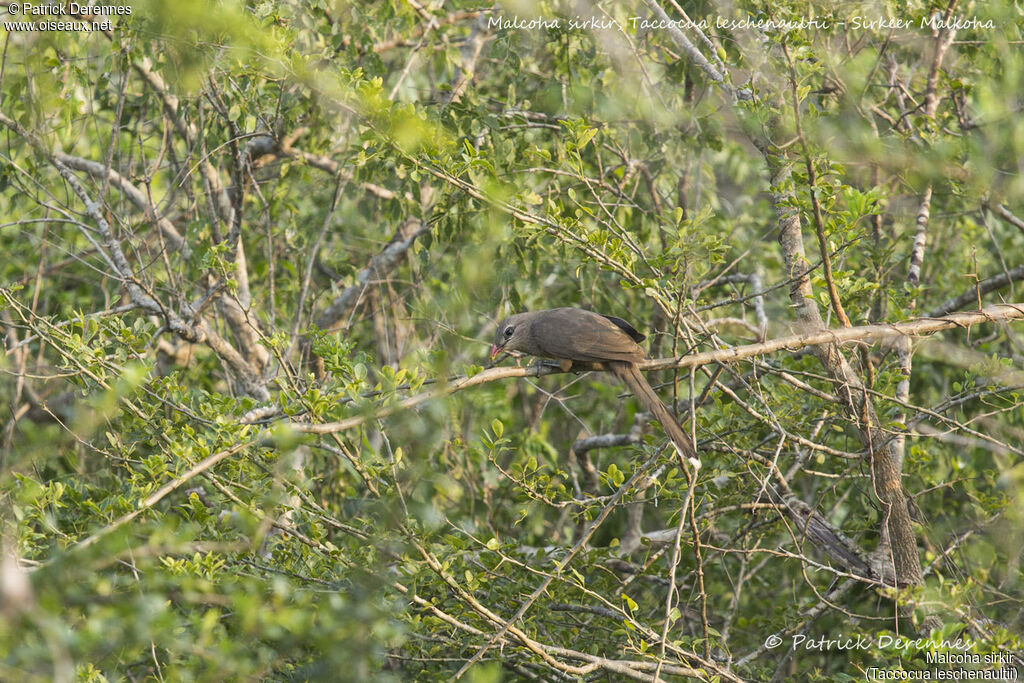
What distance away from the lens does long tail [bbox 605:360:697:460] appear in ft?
13.3

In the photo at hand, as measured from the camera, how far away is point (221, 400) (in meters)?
4.06

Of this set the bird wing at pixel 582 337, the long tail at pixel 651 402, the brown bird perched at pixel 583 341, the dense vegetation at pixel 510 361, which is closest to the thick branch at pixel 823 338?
the dense vegetation at pixel 510 361

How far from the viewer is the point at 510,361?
641cm

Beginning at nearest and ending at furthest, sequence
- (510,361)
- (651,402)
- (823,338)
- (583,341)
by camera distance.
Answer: (823,338) → (651,402) → (583,341) → (510,361)

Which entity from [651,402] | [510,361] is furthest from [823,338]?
[510,361]

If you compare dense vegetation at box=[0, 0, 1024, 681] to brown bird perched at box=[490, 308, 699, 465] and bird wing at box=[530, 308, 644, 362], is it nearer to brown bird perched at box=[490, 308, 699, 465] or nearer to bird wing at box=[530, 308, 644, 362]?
brown bird perched at box=[490, 308, 699, 465]

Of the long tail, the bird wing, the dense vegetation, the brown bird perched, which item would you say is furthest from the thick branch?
the bird wing

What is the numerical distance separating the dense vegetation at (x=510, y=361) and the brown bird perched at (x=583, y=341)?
220mm

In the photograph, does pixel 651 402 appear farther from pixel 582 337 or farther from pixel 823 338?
pixel 823 338

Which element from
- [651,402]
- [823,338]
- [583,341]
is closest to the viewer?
[823,338]

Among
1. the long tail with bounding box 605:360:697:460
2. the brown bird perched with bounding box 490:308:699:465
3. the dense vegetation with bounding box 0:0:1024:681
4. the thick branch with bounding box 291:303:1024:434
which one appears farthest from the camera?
the brown bird perched with bounding box 490:308:699:465

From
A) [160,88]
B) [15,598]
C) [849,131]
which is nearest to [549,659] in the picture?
[15,598]

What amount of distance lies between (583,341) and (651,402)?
0.67m

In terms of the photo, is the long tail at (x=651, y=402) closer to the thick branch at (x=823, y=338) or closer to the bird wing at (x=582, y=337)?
the bird wing at (x=582, y=337)
